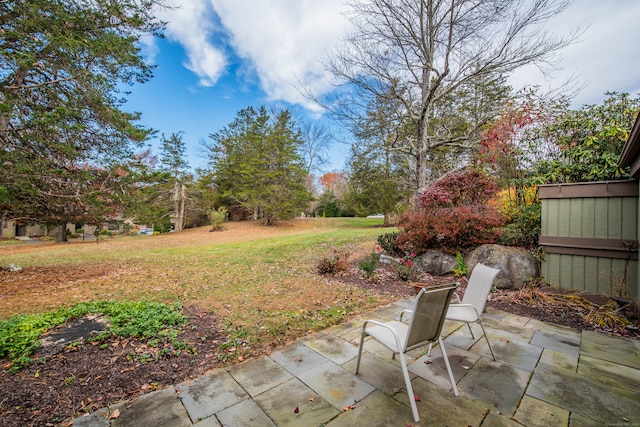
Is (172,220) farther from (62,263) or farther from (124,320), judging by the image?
(124,320)

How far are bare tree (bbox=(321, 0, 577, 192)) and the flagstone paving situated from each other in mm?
6347

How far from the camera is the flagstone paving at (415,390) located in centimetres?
186

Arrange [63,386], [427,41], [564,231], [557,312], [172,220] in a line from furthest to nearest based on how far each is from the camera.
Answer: [172,220]
[427,41]
[564,231]
[557,312]
[63,386]

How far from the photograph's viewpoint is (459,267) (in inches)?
222

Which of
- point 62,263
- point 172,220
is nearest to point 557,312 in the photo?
point 62,263

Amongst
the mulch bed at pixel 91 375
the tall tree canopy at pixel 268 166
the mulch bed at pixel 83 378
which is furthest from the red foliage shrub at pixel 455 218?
the tall tree canopy at pixel 268 166

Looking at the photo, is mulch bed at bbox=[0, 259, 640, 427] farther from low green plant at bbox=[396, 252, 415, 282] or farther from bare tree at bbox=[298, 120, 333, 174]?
bare tree at bbox=[298, 120, 333, 174]

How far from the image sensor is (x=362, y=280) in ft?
18.9

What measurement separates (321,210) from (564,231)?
2410 cm

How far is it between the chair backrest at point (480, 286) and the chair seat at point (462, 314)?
0.09 metres

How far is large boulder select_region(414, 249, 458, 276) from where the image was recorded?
582 centimetres

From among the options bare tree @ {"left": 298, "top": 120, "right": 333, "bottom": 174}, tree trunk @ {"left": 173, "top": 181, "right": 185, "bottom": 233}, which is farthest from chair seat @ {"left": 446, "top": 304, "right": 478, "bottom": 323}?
tree trunk @ {"left": 173, "top": 181, "right": 185, "bottom": 233}

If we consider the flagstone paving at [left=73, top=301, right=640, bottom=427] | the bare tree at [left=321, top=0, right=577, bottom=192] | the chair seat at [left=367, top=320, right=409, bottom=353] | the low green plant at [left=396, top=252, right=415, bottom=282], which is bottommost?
the flagstone paving at [left=73, top=301, right=640, bottom=427]

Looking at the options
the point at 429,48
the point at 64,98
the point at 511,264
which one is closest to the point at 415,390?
the point at 511,264
